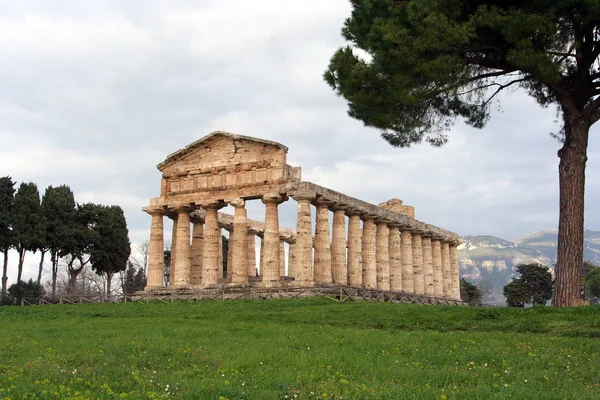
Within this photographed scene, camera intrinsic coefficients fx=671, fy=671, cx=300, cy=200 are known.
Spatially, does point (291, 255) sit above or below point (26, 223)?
below

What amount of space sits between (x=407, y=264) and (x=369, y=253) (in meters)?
6.45

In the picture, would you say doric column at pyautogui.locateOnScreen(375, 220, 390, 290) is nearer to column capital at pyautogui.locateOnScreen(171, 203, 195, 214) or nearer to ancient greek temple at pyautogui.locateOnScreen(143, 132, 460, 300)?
ancient greek temple at pyautogui.locateOnScreen(143, 132, 460, 300)

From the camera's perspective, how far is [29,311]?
33.7 meters

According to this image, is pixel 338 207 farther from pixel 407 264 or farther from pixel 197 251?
pixel 197 251

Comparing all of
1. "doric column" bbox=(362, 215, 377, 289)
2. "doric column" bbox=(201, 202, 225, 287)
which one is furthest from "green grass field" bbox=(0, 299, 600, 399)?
"doric column" bbox=(362, 215, 377, 289)

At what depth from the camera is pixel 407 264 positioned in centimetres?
5178

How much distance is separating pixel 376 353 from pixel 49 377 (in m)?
6.64

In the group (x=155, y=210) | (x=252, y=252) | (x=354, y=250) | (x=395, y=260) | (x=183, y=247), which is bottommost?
(x=395, y=260)

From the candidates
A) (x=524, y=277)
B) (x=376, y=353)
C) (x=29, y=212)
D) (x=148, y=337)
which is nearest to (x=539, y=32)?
(x=376, y=353)

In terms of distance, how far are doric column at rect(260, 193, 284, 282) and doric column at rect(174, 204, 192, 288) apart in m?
6.16

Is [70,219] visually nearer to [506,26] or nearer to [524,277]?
[506,26]

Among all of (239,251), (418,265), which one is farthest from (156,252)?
(418,265)

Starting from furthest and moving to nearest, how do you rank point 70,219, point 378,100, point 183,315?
1. point 70,219
2. point 183,315
3. point 378,100

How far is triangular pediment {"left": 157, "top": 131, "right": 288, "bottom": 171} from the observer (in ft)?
138
